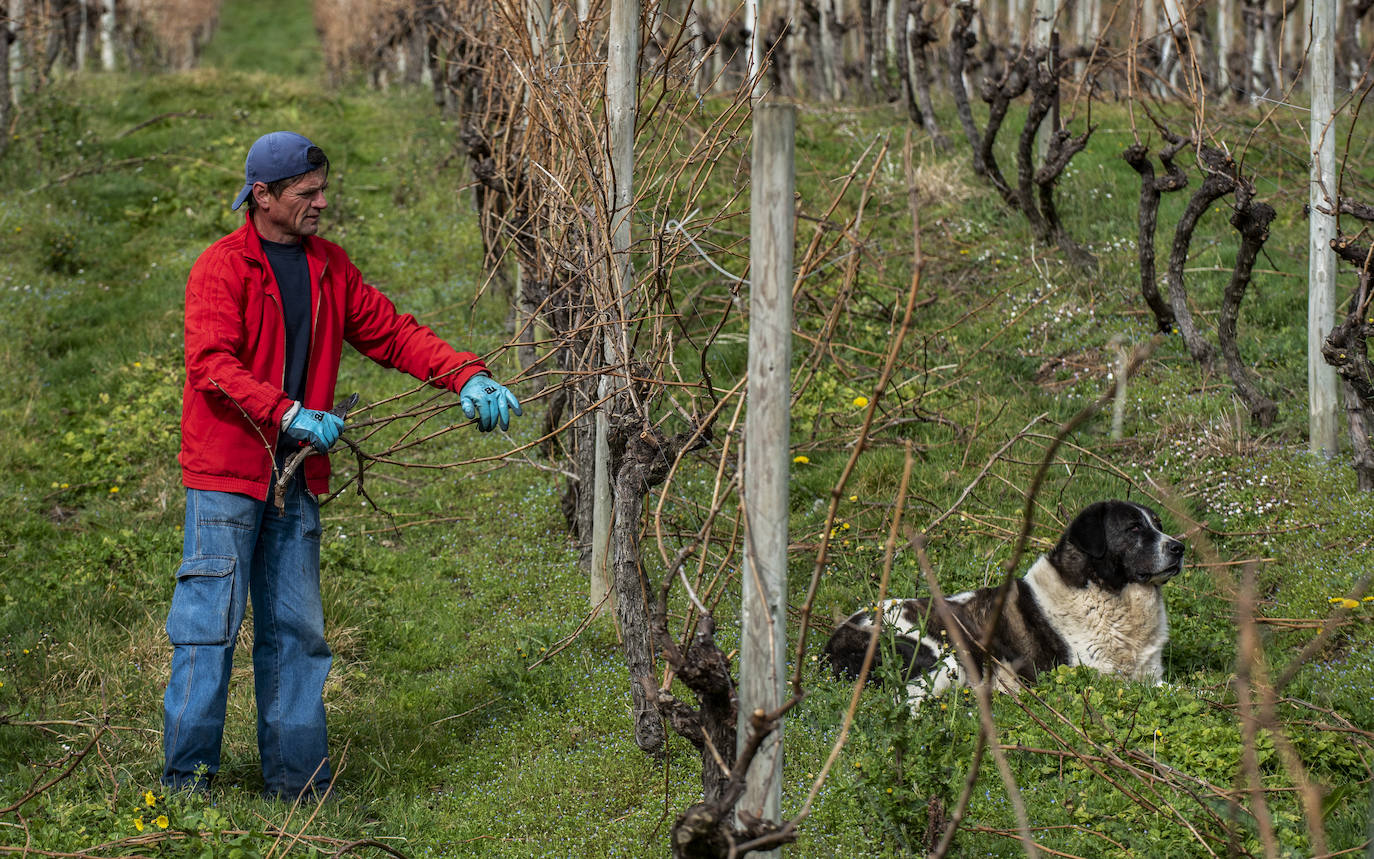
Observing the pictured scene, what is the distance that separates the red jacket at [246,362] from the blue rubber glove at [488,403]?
0.17 metres

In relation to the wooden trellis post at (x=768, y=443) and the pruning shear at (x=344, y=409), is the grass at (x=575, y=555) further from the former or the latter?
the pruning shear at (x=344, y=409)

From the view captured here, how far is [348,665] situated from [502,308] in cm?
520

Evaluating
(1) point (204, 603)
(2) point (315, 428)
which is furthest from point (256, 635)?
(2) point (315, 428)

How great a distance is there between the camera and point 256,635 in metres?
4.25

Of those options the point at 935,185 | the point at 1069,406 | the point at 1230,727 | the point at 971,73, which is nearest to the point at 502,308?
the point at 935,185

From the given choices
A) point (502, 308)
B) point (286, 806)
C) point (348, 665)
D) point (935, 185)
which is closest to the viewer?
point (286, 806)

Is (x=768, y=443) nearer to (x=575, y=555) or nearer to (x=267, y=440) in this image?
(x=267, y=440)

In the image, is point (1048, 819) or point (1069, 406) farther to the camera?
point (1069, 406)

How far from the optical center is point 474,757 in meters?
4.61

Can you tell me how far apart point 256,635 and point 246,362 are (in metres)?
1.04

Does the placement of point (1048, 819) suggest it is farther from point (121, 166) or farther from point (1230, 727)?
point (121, 166)

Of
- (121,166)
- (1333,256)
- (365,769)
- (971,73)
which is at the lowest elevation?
(365,769)

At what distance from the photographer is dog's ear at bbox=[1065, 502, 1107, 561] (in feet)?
16.1

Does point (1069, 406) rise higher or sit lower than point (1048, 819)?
higher
